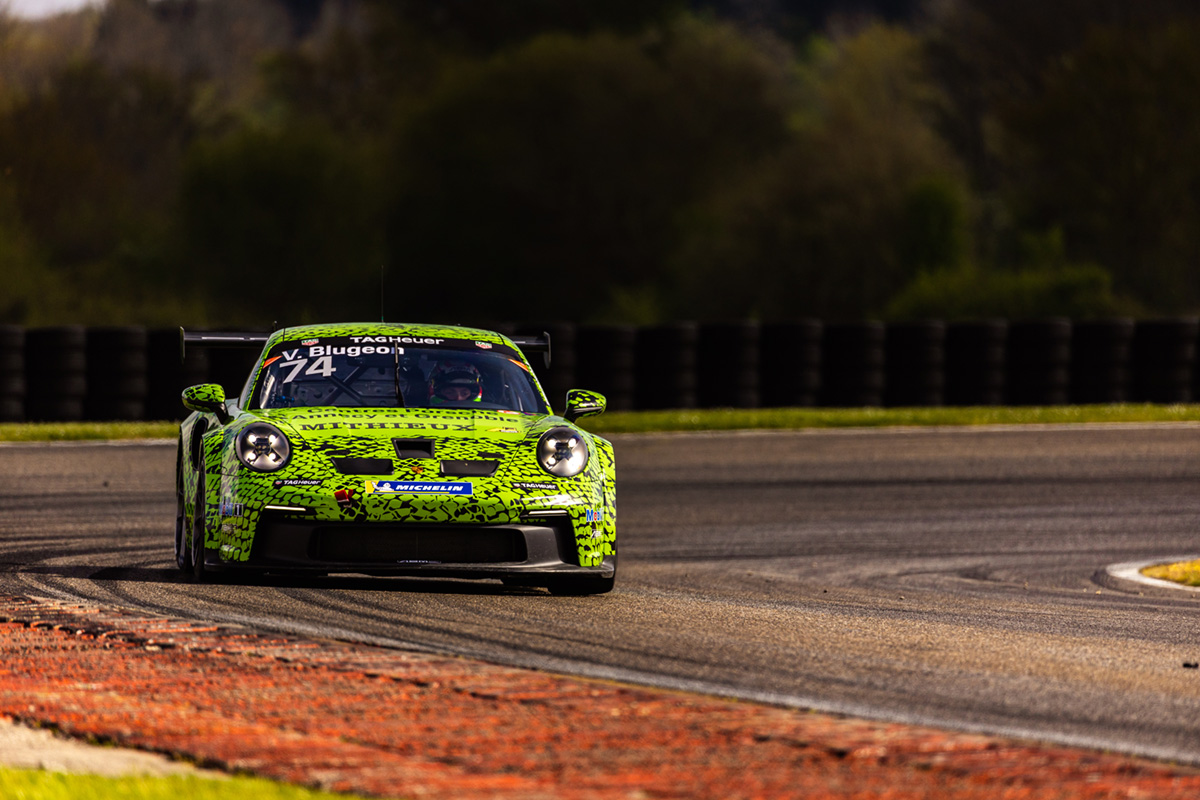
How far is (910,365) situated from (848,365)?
0.75 metres

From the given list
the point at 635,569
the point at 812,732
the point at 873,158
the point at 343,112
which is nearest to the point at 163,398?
the point at 635,569

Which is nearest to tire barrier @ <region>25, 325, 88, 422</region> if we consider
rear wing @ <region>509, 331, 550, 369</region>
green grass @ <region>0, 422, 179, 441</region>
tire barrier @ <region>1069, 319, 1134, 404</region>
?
green grass @ <region>0, 422, 179, 441</region>

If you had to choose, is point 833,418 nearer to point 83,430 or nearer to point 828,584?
point 83,430

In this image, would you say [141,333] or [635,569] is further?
[141,333]

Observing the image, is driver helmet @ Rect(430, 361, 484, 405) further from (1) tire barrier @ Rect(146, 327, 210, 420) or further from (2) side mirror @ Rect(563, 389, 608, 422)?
(1) tire barrier @ Rect(146, 327, 210, 420)

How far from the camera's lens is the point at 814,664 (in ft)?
21.9

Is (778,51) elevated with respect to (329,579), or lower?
elevated

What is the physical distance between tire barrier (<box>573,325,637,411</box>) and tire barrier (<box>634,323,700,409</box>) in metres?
0.10

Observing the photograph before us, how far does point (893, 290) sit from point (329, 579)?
30.7m

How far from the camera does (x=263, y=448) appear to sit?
8242mm

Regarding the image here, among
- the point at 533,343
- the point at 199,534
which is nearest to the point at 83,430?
the point at 533,343

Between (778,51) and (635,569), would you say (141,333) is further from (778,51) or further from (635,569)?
(778,51)

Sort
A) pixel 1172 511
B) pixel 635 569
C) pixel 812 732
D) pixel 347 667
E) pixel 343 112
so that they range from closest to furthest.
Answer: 1. pixel 812 732
2. pixel 347 667
3. pixel 635 569
4. pixel 1172 511
5. pixel 343 112

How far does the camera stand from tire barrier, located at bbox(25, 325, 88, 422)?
742 inches
